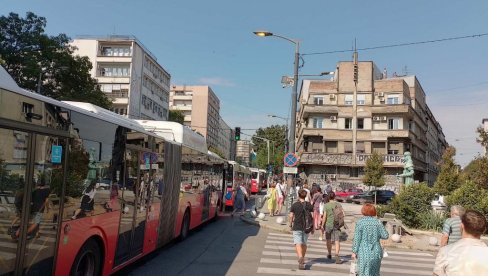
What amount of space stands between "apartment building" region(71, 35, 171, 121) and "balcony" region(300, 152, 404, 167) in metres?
27.6

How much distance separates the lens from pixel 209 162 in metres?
17.4

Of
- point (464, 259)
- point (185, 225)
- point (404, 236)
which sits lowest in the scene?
point (404, 236)

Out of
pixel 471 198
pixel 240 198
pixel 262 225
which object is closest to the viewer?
pixel 471 198

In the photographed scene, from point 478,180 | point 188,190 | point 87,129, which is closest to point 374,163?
point 478,180

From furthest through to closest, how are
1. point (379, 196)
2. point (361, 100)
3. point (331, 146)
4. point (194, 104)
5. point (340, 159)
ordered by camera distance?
1. point (194, 104)
2. point (331, 146)
3. point (361, 100)
4. point (340, 159)
5. point (379, 196)

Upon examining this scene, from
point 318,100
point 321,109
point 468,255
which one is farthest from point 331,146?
point 468,255

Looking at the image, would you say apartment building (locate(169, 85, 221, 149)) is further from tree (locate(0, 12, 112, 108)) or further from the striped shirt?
the striped shirt

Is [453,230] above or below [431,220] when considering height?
above

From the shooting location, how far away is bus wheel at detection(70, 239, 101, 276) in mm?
6200

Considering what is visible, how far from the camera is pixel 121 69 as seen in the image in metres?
69.2

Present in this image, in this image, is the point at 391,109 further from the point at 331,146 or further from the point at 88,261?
the point at 88,261

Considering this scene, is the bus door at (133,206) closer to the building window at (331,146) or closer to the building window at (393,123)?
the building window at (331,146)

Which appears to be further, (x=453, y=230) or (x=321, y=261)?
(x=321, y=261)

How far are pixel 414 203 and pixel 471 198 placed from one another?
7.12ft
